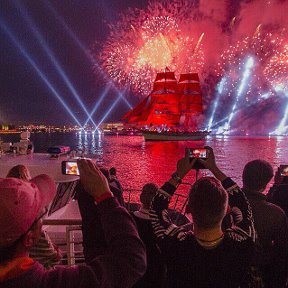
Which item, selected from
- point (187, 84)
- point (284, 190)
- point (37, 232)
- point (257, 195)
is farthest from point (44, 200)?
point (187, 84)

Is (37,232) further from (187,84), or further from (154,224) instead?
(187,84)

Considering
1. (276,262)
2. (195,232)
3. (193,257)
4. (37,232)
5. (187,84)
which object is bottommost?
(276,262)

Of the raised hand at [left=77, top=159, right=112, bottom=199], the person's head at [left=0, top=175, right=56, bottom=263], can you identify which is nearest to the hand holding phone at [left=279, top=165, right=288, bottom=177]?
the raised hand at [left=77, top=159, right=112, bottom=199]

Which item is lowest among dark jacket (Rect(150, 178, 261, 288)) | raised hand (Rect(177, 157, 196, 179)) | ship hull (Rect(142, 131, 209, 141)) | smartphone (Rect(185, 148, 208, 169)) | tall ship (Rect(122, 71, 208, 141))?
ship hull (Rect(142, 131, 209, 141))

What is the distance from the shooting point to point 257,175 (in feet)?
10.2

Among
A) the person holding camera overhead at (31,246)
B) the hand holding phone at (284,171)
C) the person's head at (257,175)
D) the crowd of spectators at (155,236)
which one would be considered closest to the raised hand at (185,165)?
the crowd of spectators at (155,236)

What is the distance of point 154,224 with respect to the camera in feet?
8.52

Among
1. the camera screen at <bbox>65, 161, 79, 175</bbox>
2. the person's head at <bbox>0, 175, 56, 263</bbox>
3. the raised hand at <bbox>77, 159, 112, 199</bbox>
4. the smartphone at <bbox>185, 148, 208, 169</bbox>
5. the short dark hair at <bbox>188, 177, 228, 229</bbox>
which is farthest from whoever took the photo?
the smartphone at <bbox>185, 148, 208, 169</bbox>

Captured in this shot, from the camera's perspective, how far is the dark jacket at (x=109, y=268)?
1.48 meters

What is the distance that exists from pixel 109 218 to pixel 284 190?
3.18 m

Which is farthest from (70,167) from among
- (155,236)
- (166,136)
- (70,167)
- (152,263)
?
(166,136)

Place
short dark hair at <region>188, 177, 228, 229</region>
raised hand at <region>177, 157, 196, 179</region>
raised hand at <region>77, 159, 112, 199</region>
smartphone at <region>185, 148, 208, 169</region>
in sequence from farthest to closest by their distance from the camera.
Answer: smartphone at <region>185, 148, 208, 169</region>, raised hand at <region>177, 157, 196, 179</region>, short dark hair at <region>188, 177, 228, 229</region>, raised hand at <region>77, 159, 112, 199</region>

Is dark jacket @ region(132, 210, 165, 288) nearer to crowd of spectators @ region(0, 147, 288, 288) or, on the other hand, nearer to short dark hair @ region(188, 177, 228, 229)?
crowd of spectators @ region(0, 147, 288, 288)

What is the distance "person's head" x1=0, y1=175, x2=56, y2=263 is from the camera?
4.69 feet
